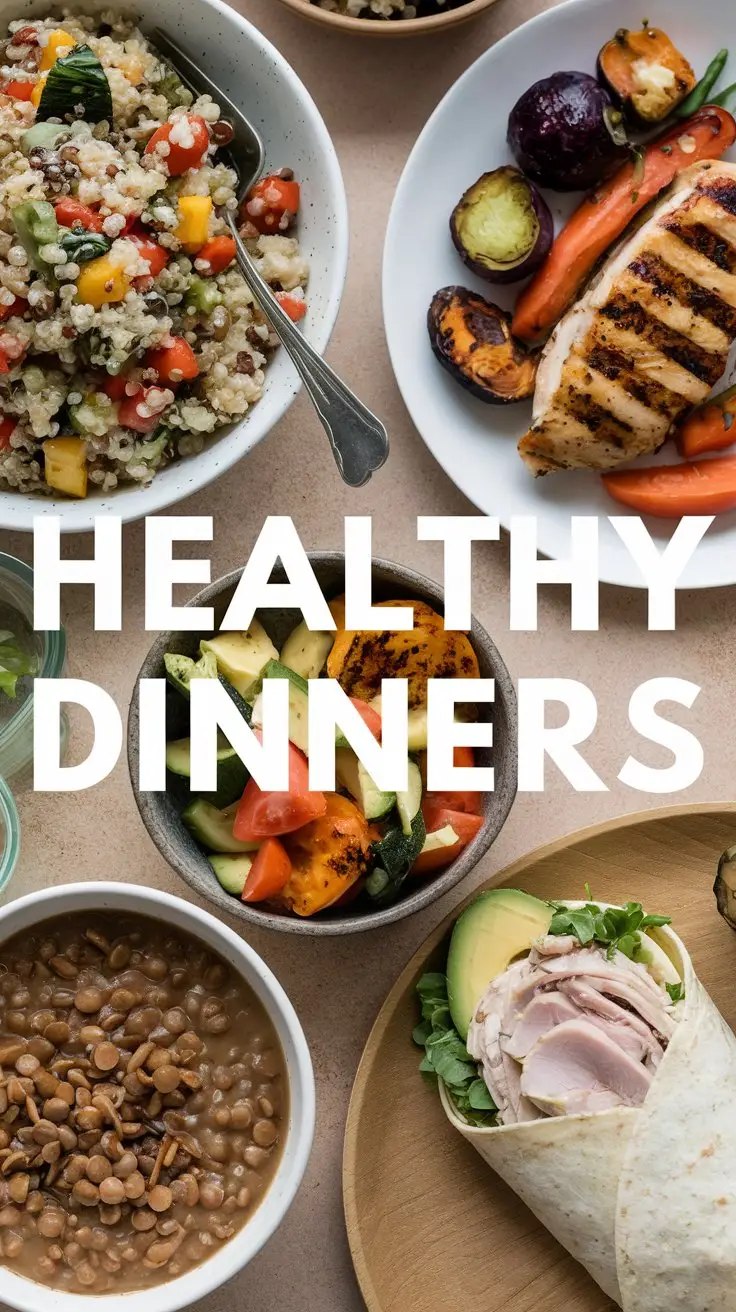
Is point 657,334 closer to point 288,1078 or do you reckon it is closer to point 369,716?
point 369,716

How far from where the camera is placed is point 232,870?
2641mm

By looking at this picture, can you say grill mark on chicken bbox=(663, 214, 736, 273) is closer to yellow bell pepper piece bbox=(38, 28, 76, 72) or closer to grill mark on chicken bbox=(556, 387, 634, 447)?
grill mark on chicken bbox=(556, 387, 634, 447)

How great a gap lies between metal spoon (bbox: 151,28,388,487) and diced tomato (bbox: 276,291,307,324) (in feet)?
0.13

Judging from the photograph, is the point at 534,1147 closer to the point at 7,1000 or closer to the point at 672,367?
the point at 7,1000

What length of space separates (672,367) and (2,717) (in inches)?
61.4

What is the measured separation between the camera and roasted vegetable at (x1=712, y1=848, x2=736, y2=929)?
107 inches

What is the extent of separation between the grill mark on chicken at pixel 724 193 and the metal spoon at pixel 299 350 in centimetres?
81

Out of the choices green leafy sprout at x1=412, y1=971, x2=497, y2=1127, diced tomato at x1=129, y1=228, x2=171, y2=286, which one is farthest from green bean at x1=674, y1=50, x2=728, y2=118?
green leafy sprout at x1=412, y1=971, x2=497, y2=1127

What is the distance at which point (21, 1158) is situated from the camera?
8.26ft

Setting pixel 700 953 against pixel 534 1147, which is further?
pixel 700 953

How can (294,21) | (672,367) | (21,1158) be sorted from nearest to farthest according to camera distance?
(21,1158), (672,367), (294,21)

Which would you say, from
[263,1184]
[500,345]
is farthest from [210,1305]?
[500,345]

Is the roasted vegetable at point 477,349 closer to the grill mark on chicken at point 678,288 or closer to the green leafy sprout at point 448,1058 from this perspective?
the grill mark on chicken at point 678,288

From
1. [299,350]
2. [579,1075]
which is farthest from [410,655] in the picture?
[579,1075]
